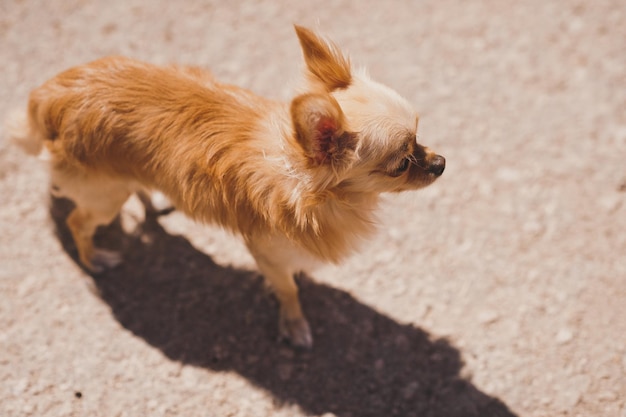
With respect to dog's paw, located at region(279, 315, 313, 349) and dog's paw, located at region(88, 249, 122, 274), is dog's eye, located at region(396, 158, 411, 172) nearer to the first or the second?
dog's paw, located at region(279, 315, 313, 349)

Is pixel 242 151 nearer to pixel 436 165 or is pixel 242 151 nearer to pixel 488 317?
pixel 436 165

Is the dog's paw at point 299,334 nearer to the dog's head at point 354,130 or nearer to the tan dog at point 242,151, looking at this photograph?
the tan dog at point 242,151

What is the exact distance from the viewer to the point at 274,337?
3934 millimetres

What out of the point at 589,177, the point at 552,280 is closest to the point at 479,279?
the point at 552,280

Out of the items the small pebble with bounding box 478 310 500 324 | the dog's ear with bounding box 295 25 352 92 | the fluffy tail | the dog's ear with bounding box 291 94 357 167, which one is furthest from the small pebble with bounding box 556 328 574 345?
the fluffy tail

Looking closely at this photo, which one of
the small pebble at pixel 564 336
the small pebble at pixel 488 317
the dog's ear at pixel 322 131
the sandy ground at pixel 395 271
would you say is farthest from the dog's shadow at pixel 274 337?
the dog's ear at pixel 322 131

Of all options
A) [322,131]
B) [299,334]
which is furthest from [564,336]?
[322,131]

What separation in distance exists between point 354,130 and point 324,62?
510 mm

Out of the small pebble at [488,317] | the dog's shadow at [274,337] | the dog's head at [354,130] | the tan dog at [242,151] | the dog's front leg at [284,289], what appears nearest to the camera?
the dog's head at [354,130]

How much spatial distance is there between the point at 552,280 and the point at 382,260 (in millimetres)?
1278

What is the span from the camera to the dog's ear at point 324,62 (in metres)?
2.93

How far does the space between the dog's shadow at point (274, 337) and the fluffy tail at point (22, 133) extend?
70cm

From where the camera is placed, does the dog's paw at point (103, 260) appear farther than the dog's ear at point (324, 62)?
Yes

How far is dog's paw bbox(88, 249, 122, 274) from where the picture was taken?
4.11 m
